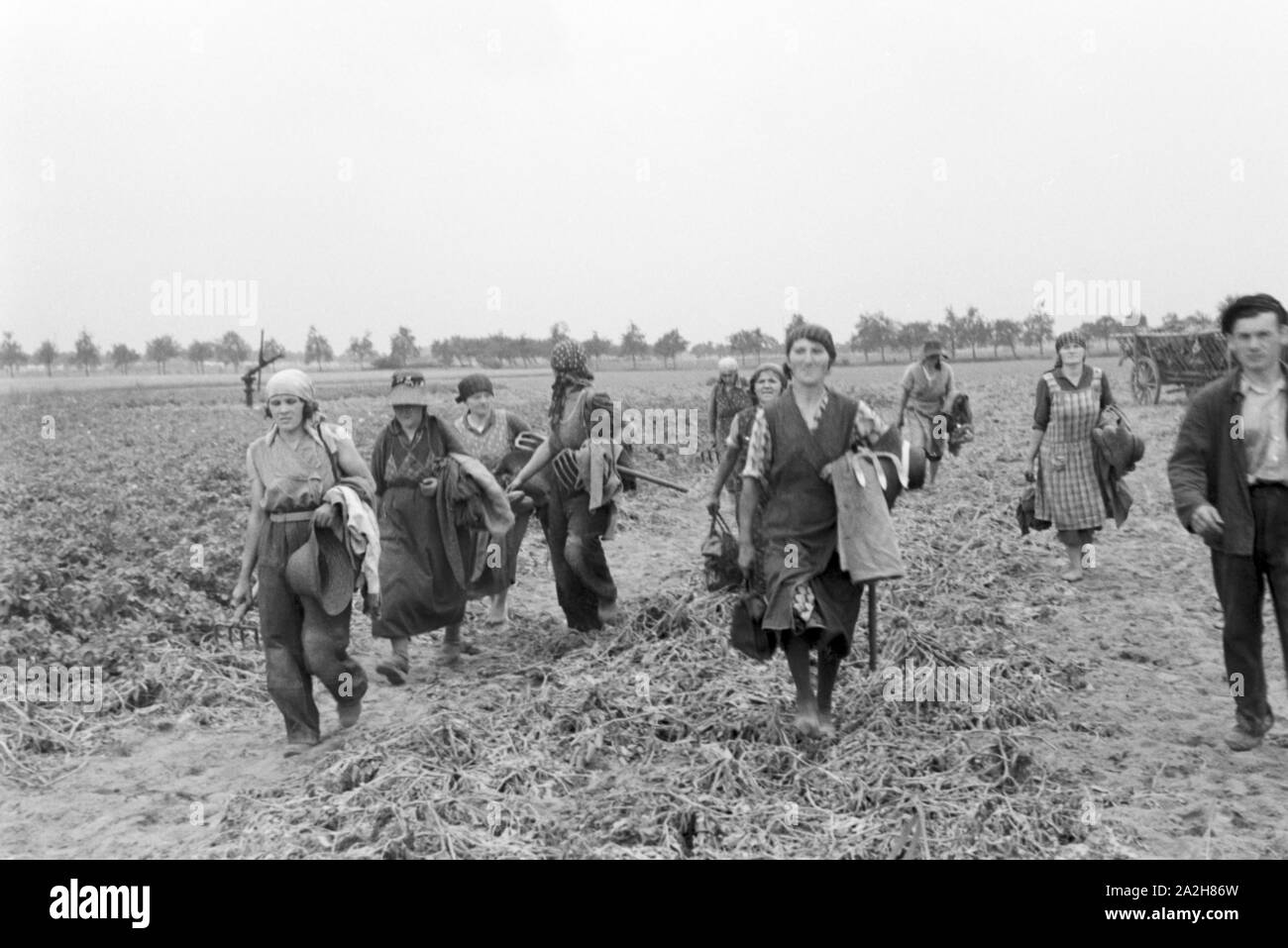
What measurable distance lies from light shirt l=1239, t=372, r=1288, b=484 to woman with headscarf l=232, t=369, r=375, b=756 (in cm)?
382

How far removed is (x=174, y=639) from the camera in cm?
711

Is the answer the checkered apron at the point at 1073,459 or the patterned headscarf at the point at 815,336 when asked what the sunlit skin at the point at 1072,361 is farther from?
the patterned headscarf at the point at 815,336

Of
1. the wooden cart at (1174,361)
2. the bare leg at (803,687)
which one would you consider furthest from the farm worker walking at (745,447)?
the wooden cart at (1174,361)

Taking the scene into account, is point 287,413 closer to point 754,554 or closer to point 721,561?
point 754,554

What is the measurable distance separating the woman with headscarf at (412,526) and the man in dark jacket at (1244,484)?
153 inches

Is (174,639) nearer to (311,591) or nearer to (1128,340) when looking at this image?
(311,591)

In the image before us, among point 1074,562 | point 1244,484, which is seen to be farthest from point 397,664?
point 1074,562

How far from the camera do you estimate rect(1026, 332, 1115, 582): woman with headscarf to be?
827 cm

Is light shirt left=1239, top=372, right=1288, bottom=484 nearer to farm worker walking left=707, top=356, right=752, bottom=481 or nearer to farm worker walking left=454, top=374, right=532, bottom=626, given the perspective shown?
farm worker walking left=454, top=374, right=532, bottom=626

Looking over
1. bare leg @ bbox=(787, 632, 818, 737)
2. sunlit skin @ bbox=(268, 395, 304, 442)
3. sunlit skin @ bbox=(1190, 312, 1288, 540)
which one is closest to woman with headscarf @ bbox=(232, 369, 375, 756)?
sunlit skin @ bbox=(268, 395, 304, 442)

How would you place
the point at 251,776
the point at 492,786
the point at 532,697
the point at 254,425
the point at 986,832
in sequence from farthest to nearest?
the point at 254,425 < the point at 532,697 < the point at 251,776 < the point at 492,786 < the point at 986,832

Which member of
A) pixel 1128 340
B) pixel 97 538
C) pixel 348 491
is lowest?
pixel 97 538

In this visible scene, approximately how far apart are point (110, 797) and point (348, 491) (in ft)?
5.29
